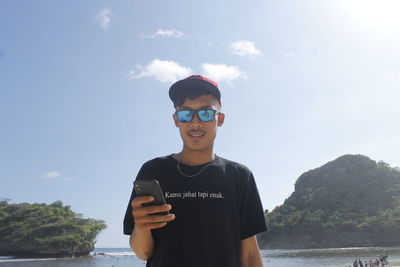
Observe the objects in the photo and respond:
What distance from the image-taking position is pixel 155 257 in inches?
84.2

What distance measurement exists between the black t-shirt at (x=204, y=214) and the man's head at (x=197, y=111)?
17cm

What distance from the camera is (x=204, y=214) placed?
7.09ft

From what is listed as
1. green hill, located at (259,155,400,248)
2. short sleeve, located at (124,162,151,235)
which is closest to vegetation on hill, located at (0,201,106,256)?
green hill, located at (259,155,400,248)

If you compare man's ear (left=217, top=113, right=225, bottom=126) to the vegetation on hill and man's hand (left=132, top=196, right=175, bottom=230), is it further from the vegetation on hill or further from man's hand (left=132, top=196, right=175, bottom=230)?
the vegetation on hill

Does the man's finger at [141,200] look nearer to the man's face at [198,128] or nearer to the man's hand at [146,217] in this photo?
the man's hand at [146,217]

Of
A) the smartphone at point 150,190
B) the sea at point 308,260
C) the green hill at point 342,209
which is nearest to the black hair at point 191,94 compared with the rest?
the smartphone at point 150,190

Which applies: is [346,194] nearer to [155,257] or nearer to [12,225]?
[12,225]

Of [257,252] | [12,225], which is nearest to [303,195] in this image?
[12,225]

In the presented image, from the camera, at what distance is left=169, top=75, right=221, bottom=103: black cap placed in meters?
2.43

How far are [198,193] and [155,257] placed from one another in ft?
1.58

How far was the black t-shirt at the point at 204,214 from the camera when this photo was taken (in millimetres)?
2096

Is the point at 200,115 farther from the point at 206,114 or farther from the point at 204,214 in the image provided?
the point at 204,214

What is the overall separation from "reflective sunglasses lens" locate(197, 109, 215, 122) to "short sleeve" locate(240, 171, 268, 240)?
0.52 metres

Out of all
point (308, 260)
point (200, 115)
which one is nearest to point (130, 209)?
point (200, 115)
